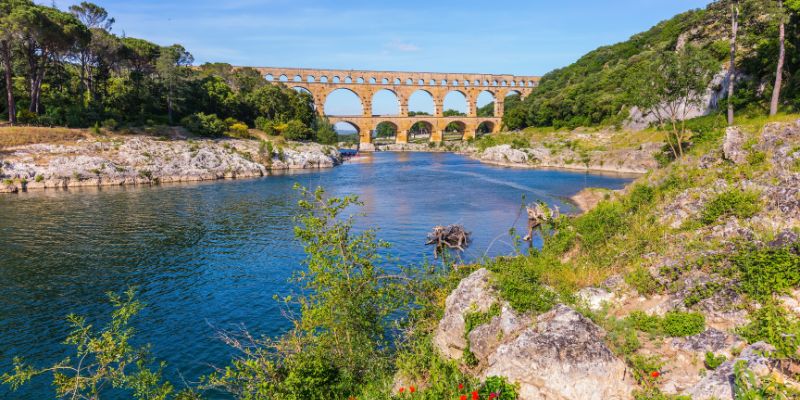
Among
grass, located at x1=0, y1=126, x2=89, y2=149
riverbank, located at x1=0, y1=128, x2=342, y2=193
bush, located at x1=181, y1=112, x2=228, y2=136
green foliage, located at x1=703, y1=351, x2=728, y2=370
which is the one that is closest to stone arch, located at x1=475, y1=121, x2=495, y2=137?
riverbank, located at x1=0, y1=128, x2=342, y2=193

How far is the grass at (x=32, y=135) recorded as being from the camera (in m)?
47.0

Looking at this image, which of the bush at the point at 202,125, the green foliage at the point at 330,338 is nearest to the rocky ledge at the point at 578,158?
the green foliage at the point at 330,338

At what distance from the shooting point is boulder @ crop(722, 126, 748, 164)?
1549cm

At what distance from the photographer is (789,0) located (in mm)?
32469

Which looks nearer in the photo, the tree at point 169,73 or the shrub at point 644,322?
the shrub at point 644,322

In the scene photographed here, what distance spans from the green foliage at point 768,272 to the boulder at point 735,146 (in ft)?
25.0

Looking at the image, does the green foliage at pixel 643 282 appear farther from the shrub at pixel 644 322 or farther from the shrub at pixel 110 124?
the shrub at pixel 110 124

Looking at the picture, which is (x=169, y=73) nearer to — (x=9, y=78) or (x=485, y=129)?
(x=9, y=78)

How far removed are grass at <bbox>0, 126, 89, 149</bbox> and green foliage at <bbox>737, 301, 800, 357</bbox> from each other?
62074mm

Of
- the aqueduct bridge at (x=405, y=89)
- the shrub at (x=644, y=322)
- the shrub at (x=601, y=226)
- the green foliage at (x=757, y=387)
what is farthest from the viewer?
the aqueduct bridge at (x=405, y=89)

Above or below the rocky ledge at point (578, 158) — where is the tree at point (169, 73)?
above

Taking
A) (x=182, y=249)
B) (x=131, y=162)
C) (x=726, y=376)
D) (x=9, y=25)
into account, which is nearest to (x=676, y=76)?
(x=726, y=376)

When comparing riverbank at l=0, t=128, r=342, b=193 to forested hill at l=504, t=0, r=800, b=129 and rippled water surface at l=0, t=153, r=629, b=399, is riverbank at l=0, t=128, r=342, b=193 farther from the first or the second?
forested hill at l=504, t=0, r=800, b=129

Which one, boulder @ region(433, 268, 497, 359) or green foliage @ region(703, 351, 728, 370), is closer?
green foliage @ region(703, 351, 728, 370)
